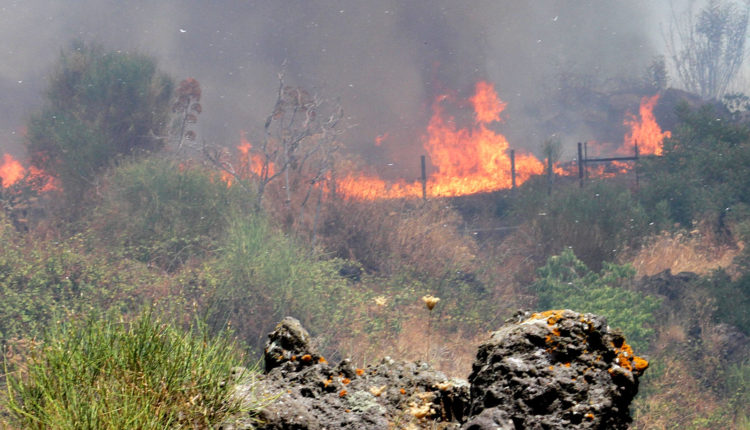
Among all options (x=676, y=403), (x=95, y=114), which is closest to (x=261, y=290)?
(x=676, y=403)

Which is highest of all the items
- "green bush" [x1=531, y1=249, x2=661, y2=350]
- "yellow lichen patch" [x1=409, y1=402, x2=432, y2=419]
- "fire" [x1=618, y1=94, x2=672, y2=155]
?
"fire" [x1=618, y1=94, x2=672, y2=155]

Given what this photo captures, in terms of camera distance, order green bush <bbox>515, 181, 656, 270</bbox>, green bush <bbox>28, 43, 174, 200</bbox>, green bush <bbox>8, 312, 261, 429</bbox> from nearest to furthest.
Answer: green bush <bbox>8, 312, 261, 429</bbox>
green bush <bbox>515, 181, 656, 270</bbox>
green bush <bbox>28, 43, 174, 200</bbox>

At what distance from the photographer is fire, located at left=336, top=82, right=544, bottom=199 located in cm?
2295

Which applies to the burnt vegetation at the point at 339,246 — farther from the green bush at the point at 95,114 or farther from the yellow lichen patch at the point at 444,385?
the yellow lichen patch at the point at 444,385

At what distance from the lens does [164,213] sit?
1345 cm

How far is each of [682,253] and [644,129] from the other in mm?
28678

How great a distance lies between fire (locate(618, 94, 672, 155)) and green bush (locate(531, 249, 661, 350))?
28927mm

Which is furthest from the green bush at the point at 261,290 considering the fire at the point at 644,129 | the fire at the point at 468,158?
the fire at the point at 644,129

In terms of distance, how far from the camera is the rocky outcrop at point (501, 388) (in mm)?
2062

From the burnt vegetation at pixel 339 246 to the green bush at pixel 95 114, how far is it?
6cm

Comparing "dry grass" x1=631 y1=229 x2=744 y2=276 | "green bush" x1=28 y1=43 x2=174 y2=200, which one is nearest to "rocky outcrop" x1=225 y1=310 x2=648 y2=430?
"dry grass" x1=631 y1=229 x2=744 y2=276

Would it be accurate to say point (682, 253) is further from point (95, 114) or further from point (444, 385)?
point (95, 114)

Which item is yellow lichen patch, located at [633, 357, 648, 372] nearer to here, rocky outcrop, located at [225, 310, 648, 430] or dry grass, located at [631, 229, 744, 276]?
rocky outcrop, located at [225, 310, 648, 430]

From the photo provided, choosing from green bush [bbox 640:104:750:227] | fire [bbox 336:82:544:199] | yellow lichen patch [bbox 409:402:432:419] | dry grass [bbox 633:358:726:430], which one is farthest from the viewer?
fire [bbox 336:82:544:199]
